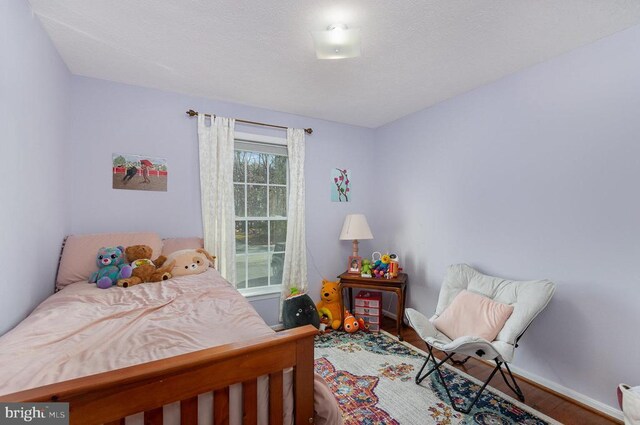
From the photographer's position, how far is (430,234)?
308 cm

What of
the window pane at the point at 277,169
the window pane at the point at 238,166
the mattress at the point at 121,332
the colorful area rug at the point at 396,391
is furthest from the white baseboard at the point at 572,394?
the window pane at the point at 238,166

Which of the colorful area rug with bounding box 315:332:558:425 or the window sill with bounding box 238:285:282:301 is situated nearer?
the colorful area rug with bounding box 315:332:558:425

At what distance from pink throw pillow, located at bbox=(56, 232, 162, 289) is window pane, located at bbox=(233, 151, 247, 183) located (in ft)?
3.61

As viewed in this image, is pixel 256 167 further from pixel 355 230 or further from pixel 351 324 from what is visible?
pixel 351 324

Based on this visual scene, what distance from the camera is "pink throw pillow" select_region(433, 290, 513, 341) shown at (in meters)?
2.01

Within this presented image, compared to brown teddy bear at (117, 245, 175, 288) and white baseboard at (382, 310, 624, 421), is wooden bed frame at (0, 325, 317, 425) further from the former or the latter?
white baseboard at (382, 310, 624, 421)

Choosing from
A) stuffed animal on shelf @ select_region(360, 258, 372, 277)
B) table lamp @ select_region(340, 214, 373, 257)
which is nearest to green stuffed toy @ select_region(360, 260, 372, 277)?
stuffed animal on shelf @ select_region(360, 258, 372, 277)

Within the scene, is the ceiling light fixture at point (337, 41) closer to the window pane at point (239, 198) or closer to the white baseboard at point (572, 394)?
the window pane at point (239, 198)

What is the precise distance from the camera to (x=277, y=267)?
333cm

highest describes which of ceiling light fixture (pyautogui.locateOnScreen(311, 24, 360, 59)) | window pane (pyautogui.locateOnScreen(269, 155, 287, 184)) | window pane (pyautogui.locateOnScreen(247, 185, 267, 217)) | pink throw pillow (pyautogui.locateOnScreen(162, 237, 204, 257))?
ceiling light fixture (pyautogui.locateOnScreen(311, 24, 360, 59))

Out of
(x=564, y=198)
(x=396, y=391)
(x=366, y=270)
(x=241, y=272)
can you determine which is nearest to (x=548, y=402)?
(x=396, y=391)

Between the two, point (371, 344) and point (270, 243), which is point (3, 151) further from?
point (371, 344)

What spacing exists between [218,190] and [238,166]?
15.6 inches

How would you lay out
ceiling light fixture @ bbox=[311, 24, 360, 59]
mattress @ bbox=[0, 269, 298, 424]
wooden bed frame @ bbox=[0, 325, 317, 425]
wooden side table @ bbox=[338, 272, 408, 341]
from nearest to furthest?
wooden bed frame @ bbox=[0, 325, 317, 425] → mattress @ bbox=[0, 269, 298, 424] → ceiling light fixture @ bbox=[311, 24, 360, 59] → wooden side table @ bbox=[338, 272, 408, 341]
